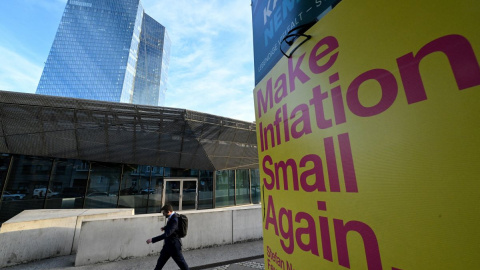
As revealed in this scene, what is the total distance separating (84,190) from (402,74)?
14.7m

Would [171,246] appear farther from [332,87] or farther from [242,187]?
[242,187]

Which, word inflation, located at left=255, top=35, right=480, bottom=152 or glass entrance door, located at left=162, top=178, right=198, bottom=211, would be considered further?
glass entrance door, located at left=162, top=178, right=198, bottom=211

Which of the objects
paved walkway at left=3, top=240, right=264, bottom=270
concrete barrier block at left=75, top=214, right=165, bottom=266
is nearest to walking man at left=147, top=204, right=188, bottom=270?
paved walkway at left=3, top=240, right=264, bottom=270

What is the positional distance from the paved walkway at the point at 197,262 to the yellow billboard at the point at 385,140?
499 centimetres

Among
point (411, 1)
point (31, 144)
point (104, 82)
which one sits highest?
point (104, 82)

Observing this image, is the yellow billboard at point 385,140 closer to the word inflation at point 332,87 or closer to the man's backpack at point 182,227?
the word inflation at point 332,87

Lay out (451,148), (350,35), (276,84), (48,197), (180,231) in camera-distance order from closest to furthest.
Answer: (451,148), (350,35), (276,84), (180,231), (48,197)

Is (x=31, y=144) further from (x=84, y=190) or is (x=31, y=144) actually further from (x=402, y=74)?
(x=402, y=74)

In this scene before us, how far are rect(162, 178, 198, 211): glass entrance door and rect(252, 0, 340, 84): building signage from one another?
13.4m

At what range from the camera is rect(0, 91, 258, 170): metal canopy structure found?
9.51 metres

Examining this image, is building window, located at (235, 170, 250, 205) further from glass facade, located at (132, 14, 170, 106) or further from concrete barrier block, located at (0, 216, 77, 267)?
glass facade, located at (132, 14, 170, 106)

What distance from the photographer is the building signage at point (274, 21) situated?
1342 millimetres

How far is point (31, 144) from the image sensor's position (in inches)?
401

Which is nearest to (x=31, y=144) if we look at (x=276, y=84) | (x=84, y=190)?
(x=84, y=190)
